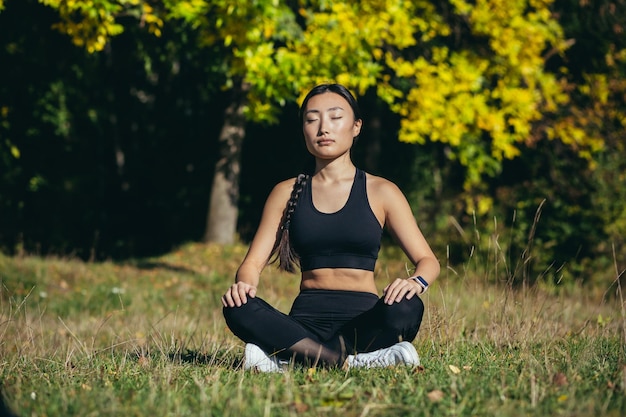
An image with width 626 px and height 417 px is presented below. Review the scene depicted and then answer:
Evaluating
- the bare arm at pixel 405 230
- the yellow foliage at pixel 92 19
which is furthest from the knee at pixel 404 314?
the yellow foliage at pixel 92 19

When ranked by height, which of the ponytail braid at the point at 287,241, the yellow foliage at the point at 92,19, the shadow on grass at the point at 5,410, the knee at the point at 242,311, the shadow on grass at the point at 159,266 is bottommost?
the shadow on grass at the point at 159,266

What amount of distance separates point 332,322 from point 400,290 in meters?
0.44

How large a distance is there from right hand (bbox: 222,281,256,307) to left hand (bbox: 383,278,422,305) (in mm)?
654

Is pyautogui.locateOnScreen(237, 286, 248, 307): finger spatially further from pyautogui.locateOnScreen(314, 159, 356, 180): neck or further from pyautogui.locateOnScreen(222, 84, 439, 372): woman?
pyautogui.locateOnScreen(314, 159, 356, 180): neck

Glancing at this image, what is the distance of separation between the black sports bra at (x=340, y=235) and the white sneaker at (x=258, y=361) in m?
0.48

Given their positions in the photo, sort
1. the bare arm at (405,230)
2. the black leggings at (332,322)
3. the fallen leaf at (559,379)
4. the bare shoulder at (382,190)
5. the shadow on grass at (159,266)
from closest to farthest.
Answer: the fallen leaf at (559,379) < the black leggings at (332,322) < the bare arm at (405,230) < the bare shoulder at (382,190) < the shadow on grass at (159,266)

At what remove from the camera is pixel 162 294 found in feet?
29.7

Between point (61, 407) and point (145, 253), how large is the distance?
11.5 metres

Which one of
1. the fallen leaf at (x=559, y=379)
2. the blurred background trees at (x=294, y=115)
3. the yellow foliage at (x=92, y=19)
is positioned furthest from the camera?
the blurred background trees at (x=294, y=115)

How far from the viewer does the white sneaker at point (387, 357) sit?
381 cm

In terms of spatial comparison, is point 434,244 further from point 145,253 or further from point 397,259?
point 145,253

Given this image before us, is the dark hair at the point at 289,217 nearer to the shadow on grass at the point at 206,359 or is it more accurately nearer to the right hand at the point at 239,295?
the right hand at the point at 239,295

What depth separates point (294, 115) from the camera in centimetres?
1425

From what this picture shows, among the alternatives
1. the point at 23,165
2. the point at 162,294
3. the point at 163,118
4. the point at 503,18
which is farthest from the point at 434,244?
the point at 23,165
